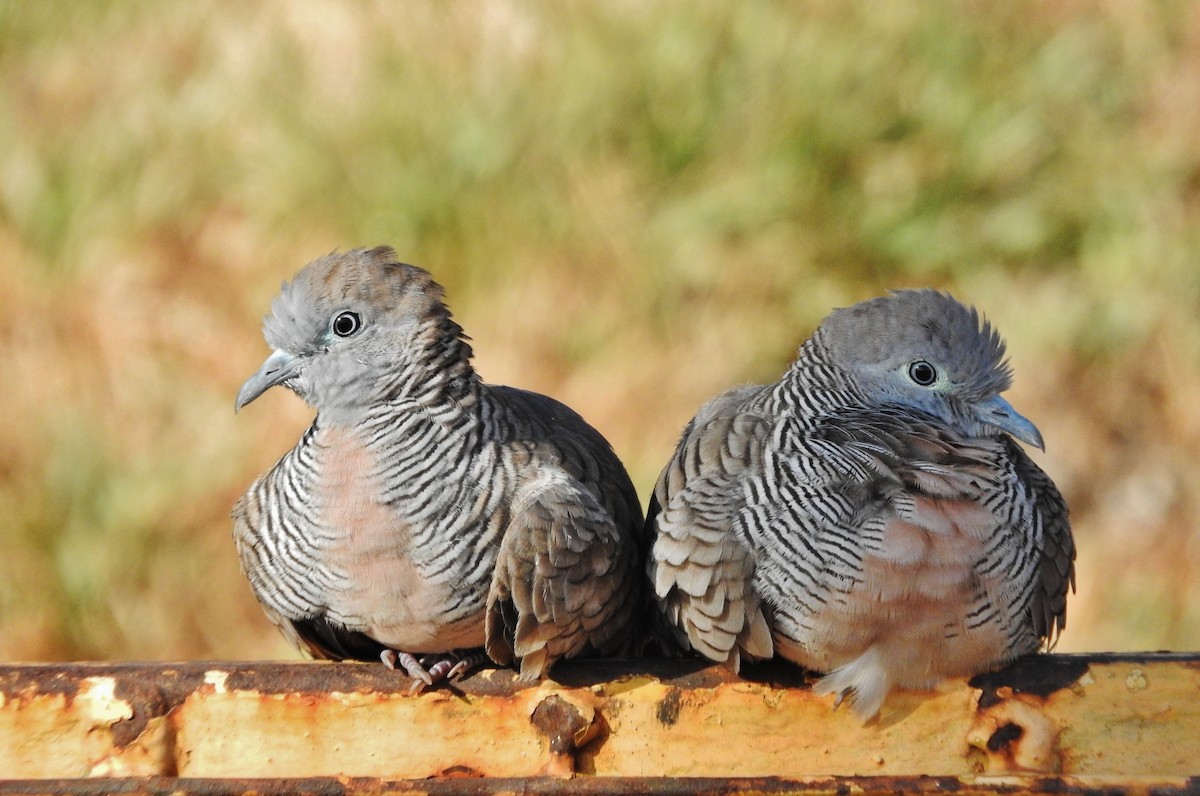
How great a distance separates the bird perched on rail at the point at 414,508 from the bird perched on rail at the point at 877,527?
25cm

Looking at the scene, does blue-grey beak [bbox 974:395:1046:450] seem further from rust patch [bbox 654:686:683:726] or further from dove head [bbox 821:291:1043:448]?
rust patch [bbox 654:686:683:726]

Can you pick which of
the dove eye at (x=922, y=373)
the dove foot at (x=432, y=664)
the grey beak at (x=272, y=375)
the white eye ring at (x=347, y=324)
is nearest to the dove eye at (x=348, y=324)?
the white eye ring at (x=347, y=324)

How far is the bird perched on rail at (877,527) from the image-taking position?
2744 mm

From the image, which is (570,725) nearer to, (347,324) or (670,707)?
(670,707)

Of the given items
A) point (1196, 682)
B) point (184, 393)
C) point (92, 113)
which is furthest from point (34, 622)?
point (1196, 682)

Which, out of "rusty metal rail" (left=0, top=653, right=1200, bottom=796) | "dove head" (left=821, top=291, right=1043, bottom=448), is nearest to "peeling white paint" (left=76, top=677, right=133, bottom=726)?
"rusty metal rail" (left=0, top=653, right=1200, bottom=796)

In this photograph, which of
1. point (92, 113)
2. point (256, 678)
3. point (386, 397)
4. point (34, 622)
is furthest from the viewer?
point (92, 113)

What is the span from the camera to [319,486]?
114 inches

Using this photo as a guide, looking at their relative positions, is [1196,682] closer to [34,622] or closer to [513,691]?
[513,691]

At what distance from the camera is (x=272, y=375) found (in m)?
2.99

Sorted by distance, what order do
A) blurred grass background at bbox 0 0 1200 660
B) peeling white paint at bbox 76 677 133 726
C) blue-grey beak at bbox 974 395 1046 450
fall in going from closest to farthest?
peeling white paint at bbox 76 677 133 726 → blue-grey beak at bbox 974 395 1046 450 → blurred grass background at bbox 0 0 1200 660

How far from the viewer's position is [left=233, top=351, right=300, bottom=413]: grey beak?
2.97 meters

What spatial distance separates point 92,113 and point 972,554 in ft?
16.6

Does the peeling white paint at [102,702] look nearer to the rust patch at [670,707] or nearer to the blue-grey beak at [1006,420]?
the rust patch at [670,707]
